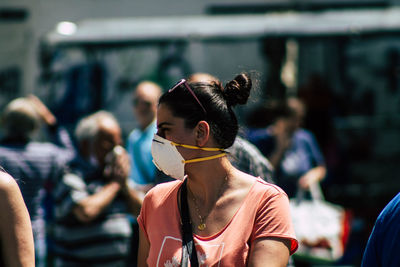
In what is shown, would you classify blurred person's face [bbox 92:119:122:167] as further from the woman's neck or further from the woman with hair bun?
the woman's neck

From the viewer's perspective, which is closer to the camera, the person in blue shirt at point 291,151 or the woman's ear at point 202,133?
the woman's ear at point 202,133

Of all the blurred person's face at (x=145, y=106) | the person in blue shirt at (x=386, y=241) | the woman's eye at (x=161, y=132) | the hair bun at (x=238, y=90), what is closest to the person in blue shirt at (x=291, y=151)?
the blurred person's face at (x=145, y=106)

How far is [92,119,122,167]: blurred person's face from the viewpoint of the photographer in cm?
431

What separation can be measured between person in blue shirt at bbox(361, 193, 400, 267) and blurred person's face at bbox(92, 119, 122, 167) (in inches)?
94.7

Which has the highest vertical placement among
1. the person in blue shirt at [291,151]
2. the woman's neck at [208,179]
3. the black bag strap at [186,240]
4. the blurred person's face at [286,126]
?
the woman's neck at [208,179]

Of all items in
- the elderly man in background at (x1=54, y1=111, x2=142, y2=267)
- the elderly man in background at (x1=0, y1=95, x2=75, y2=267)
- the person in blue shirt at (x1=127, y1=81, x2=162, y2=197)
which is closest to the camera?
the elderly man in background at (x1=54, y1=111, x2=142, y2=267)

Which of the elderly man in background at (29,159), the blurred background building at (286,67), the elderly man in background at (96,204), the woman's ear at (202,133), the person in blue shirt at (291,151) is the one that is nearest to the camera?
the woman's ear at (202,133)

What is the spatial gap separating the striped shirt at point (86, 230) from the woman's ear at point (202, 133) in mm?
1822

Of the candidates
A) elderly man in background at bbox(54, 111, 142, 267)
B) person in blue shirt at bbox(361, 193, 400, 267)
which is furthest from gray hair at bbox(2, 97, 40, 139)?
person in blue shirt at bbox(361, 193, 400, 267)

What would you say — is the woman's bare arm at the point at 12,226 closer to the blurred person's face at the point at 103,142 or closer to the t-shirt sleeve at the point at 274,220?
the t-shirt sleeve at the point at 274,220

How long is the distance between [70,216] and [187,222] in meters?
1.88

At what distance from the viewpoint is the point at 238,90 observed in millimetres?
2613

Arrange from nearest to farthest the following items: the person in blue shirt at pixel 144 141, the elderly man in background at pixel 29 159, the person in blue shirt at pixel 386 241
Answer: the person in blue shirt at pixel 386 241 < the elderly man in background at pixel 29 159 < the person in blue shirt at pixel 144 141

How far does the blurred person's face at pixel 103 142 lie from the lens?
14.1 feet
